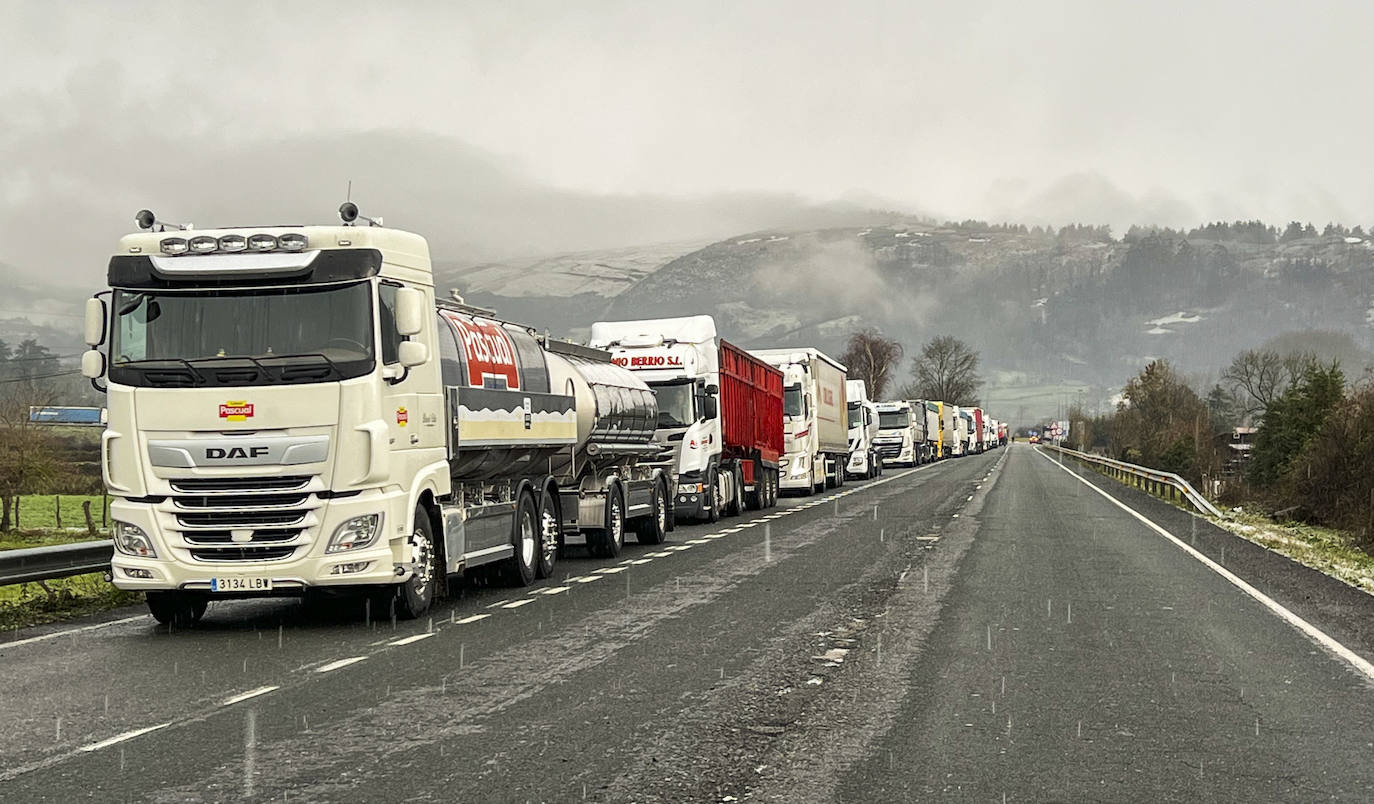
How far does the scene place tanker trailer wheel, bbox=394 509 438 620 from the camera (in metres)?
12.1

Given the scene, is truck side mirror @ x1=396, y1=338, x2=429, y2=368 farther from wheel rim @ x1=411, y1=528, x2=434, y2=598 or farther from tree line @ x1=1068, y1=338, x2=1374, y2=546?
tree line @ x1=1068, y1=338, x2=1374, y2=546

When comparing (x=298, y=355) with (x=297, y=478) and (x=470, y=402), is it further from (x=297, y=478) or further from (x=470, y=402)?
(x=470, y=402)

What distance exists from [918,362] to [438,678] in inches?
7109

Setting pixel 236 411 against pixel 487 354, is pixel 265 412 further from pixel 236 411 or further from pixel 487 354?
pixel 487 354

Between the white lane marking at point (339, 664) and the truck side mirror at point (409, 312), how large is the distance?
2783 millimetres

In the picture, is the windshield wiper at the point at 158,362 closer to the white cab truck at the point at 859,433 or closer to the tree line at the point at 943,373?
the white cab truck at the point at 859,433

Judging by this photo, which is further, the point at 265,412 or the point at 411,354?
the point at 411,354

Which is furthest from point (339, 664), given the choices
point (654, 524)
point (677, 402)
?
point (677, 402)

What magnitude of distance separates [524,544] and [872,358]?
147309 millimetres

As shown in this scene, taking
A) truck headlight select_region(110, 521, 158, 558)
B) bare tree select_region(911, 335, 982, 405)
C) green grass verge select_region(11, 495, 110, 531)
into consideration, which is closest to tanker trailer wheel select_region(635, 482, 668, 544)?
truck headlight select_region(110, 521, 158, 558)

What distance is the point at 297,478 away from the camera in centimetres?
1124

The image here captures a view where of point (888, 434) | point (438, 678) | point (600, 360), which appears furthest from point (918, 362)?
point (438, 678)

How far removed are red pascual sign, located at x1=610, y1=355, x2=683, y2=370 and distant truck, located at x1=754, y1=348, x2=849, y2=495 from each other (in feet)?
37.2

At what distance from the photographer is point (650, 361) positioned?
84.9 ft
